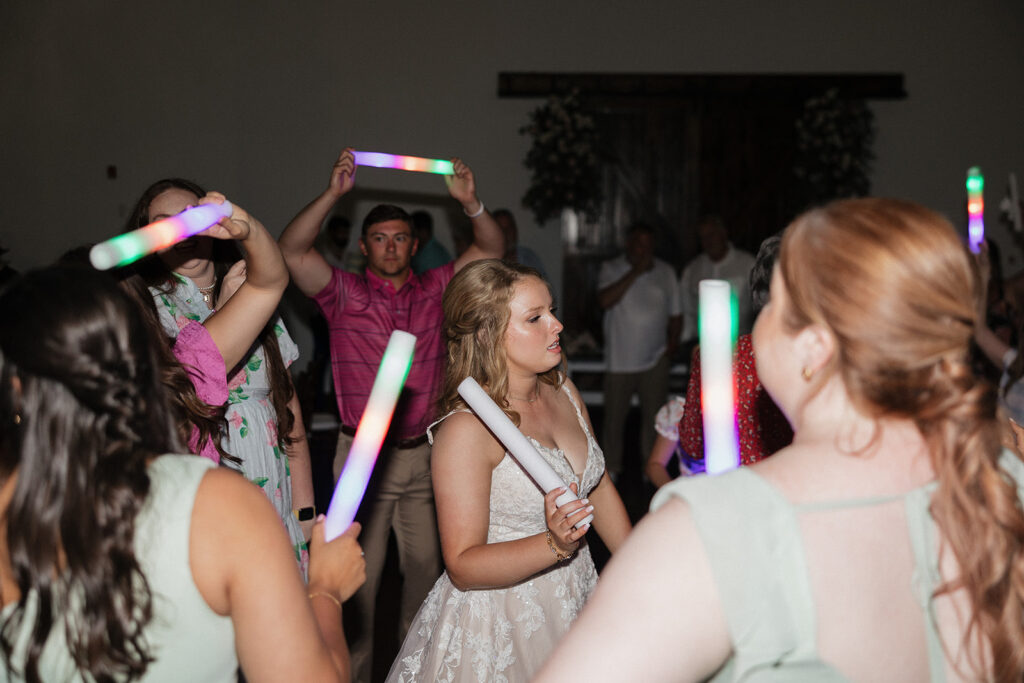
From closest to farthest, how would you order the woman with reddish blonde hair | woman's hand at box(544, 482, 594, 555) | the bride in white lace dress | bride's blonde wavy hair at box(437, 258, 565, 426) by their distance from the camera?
the woman with reddish blonde hair → woman's hand at box(544, 482, 594, 555) → the bride in white lace dress → bride's blonde wavy hair at box(437, 258, 565, 426)

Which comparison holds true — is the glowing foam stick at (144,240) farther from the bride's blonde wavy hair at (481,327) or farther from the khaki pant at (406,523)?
the khaki pant at (406,523)

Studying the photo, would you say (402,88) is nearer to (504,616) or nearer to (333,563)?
(504,616)

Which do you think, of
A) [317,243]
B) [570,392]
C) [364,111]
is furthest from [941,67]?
[570,392]

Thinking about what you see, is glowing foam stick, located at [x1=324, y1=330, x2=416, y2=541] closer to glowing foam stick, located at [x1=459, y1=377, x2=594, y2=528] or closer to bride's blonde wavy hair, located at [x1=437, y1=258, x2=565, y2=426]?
glowing foam stick, located at [x1=459, y1=377, x2=594, y2=528]

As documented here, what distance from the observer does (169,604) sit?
97cm

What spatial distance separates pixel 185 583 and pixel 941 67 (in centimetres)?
790

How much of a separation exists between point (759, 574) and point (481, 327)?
126cm

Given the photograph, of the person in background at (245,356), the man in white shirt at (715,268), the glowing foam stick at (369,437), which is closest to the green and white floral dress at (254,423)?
the person in background at (245,356)

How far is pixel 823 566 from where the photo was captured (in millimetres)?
851

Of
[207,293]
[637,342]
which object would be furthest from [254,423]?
[637,342]

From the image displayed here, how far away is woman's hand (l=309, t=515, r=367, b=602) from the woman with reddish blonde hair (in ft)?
1.39

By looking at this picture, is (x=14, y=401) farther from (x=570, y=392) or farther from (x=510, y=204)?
(x=510, y=204)

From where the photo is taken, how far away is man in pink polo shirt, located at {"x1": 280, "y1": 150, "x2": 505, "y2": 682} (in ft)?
10.2

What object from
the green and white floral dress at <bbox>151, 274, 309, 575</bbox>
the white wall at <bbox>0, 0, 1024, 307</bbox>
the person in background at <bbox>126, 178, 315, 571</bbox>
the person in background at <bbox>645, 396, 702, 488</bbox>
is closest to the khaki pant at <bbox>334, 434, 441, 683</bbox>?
the person in background at <bbox>126, 178, 315, 571</bbox>
